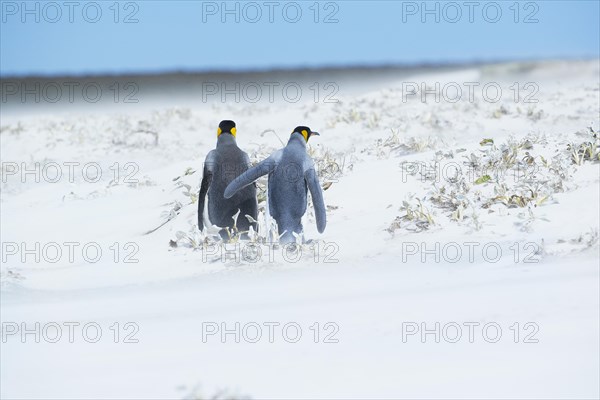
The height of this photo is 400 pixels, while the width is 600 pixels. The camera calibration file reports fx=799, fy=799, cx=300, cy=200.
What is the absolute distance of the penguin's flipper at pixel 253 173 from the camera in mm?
5750

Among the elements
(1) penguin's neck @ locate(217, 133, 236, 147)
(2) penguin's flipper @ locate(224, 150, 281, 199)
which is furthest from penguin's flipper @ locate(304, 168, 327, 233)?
(1) penguin's neck @ locate(217, 133, 236, 147)

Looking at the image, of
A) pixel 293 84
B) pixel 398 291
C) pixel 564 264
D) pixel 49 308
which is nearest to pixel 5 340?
pixel 49 308

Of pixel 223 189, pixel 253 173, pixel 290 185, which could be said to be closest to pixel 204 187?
pixel 223 189

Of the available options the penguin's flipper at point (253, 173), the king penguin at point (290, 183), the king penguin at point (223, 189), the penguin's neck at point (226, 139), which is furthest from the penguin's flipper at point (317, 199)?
the penguin's neck at point (226, 139)

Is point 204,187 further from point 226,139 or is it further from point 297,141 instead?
point 297,141

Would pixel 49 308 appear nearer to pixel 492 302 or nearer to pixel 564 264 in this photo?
pixel 492 302

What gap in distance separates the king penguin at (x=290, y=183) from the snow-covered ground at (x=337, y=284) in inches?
8.7

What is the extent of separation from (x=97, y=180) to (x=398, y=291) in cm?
580

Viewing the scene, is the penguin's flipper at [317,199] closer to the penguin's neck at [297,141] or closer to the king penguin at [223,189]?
the penguin's neck at [297,141]

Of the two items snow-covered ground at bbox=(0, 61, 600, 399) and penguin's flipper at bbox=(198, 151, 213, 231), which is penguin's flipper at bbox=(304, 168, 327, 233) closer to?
snow-covered ground at bbox=(0, 61, 600, 399)

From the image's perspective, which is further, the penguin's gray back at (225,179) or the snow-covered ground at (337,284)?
the penguin's gray back at (225,179)

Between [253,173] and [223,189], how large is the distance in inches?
18.4

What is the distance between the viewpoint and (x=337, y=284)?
15.8 ft

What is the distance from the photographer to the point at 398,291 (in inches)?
175
